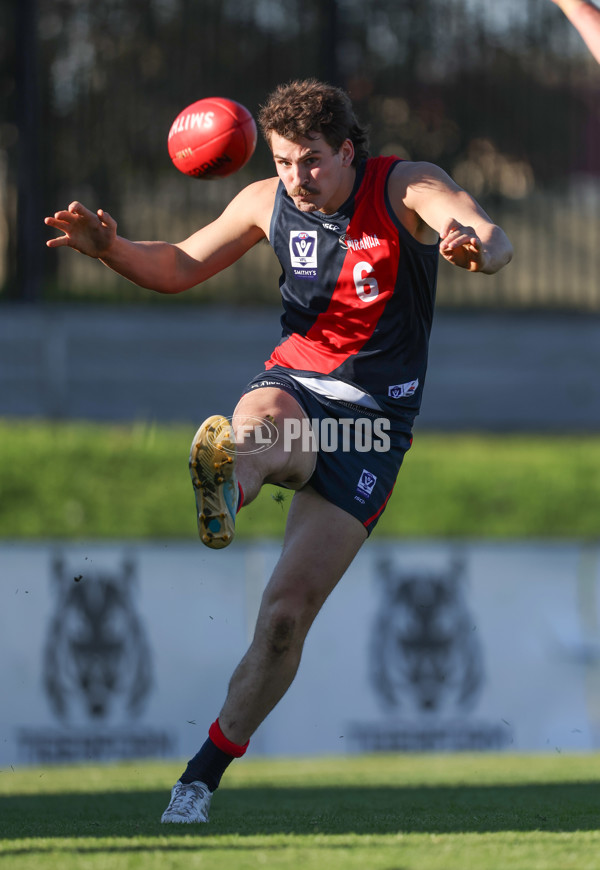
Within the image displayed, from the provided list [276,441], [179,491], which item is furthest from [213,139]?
[179,491]

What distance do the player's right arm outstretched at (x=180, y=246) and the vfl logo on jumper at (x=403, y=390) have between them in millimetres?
781

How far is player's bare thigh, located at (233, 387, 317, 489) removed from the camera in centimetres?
448

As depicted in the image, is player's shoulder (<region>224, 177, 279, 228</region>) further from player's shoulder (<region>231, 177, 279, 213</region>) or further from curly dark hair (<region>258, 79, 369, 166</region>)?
curly dark hair (<region>258, 79, 369, 166</region>)

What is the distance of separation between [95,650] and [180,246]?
459 cm

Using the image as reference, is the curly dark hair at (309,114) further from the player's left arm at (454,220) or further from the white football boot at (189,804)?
the white football boot at (189,804)

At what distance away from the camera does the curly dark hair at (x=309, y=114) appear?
464cm

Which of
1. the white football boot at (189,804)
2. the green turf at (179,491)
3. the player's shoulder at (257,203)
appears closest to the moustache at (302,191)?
the player's shoulder at (257,203)

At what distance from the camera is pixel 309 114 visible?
4645mm

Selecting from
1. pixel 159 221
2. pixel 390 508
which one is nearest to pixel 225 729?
pixel 390 508

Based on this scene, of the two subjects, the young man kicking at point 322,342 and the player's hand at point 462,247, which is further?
the young man kicking at point 322,342

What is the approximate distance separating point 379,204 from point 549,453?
7478 millimetres

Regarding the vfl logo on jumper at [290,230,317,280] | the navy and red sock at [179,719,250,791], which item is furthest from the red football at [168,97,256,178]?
the navy and red sock at [179,719,250,791]

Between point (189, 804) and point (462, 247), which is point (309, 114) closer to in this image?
point (462, 247)

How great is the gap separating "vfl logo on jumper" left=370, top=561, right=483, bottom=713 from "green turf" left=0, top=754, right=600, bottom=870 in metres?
1.48
